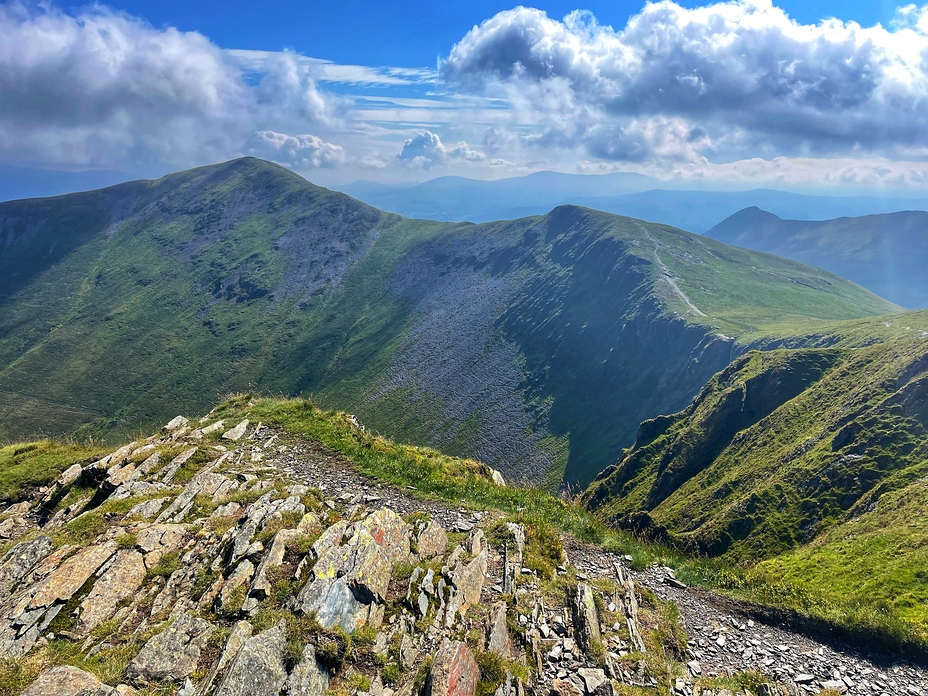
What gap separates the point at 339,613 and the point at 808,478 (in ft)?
169

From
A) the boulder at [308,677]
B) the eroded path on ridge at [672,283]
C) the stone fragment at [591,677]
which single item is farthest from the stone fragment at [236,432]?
the eroded path on ridge at [672,283]

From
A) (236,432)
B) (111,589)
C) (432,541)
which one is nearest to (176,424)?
(236,432)

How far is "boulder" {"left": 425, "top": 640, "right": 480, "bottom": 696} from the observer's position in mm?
8789

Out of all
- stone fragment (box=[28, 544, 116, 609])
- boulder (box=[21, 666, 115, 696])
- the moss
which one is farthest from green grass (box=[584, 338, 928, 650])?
stone fragment (box=[28, 544, 116, 609])

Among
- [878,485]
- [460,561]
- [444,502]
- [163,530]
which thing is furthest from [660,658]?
[878,485]

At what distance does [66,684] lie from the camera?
7.89 m

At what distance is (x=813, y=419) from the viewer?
186ft

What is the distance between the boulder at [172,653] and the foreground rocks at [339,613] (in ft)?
0.10

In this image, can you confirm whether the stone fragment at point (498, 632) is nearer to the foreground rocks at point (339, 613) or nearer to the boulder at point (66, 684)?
the foreground rocks at point (339, 613)

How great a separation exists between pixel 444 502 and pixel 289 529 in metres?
7.17

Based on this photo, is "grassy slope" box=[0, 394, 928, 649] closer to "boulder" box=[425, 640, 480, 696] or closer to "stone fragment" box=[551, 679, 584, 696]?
"stone fragment" box=[551, 679, 584, 696]

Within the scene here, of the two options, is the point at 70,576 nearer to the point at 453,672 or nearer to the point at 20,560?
the point at 20,560

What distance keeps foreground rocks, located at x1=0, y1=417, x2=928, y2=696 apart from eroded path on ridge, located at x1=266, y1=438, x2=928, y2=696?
0.06 meters

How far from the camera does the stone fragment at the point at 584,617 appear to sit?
36.9 ft
